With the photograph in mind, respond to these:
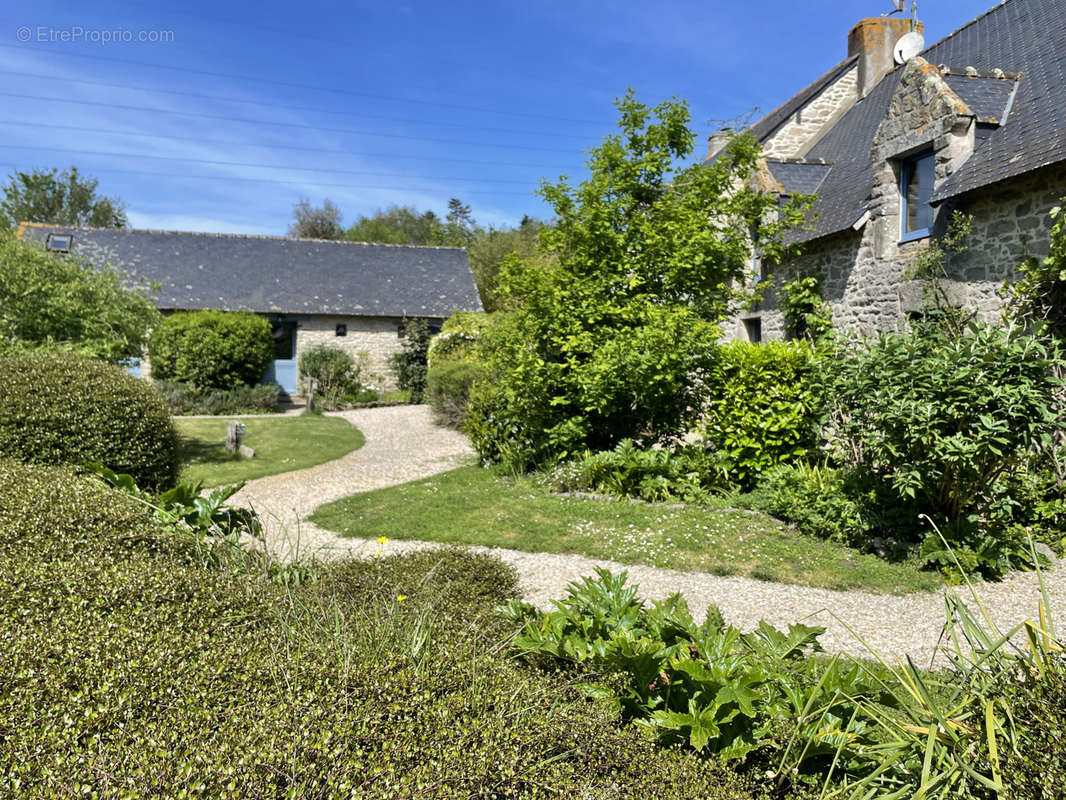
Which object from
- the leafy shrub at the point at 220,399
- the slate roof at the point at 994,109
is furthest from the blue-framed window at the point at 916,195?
the leafy shrub at the point at 220,399

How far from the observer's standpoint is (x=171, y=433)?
6633 millimetres

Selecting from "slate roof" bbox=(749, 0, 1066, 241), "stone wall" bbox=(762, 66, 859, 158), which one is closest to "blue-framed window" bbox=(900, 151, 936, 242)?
"slate roof" bbox=(749, 0, 1066, 241)

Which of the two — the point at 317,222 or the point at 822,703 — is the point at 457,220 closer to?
the point at 317,222

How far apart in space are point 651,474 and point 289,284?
61.9 ft

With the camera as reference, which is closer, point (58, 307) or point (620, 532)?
point (620, 532)

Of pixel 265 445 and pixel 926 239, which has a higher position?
pixel 926 239

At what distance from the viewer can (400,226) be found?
57188 mm

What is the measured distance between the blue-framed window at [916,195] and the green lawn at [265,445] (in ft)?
31.0

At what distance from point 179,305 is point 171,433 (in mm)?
17116

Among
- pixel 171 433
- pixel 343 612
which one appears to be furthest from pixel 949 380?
pixel 171 433

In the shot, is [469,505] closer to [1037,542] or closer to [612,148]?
[612,148]

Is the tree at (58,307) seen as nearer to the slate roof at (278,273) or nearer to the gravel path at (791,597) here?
the gravel path at (791,597)

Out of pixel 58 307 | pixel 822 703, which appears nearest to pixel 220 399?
pixel 58 307

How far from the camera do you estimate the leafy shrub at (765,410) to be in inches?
305
